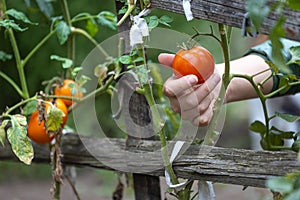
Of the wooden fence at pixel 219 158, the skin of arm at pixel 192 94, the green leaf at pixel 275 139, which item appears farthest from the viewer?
the green leaf at pixel 275 139

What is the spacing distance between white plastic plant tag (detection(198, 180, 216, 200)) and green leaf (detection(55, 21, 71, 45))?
0.55 meters

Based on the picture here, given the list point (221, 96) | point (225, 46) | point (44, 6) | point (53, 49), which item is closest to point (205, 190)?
point (221, 96)

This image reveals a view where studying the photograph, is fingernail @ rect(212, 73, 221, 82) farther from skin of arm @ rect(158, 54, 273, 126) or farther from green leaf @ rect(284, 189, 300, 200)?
green leaf @ rect(284, 189, 300, 200)

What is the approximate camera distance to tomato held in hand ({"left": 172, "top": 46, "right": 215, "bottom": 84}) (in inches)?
39.5

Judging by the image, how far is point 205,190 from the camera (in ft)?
3.65

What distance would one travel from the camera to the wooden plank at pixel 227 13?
2.39ft

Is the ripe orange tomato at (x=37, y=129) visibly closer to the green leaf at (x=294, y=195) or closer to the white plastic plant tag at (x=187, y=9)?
the white plastic plant tag at (x=187, y=9)

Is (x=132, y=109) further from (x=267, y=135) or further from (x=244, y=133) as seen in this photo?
(x=244, y=133)

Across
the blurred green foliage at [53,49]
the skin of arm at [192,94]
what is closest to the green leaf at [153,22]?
the skin of arm at [192,94]

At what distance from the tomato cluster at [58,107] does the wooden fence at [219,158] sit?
0.37ft

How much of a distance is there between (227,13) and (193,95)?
0.93 feet

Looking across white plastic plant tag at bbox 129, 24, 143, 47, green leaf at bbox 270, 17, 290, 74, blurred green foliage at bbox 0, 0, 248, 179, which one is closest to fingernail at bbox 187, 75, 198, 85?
white plastic plant tag at bbox 129, 24, 143, 47

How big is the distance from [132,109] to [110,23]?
1.04 feet

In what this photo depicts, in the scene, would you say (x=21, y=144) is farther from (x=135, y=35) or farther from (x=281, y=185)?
(x=281, y=185)
